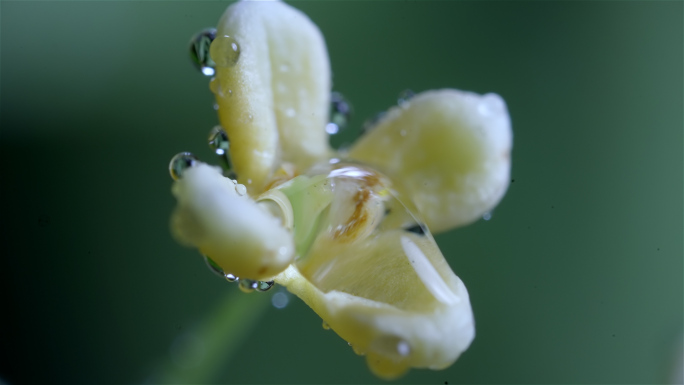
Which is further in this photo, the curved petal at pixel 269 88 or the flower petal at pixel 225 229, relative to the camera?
the curved petal at pixel 269 88

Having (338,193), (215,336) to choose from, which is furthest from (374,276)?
(215,336)

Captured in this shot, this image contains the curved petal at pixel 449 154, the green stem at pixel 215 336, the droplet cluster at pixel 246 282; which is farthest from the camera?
the green stem at pixel 215 336

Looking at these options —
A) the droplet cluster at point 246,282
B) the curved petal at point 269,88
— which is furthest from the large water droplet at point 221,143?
the droplet cluster at point 246,282

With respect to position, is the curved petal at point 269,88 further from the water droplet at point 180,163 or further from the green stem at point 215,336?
the green stem at point 215,336

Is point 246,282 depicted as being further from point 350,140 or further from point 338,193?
point 350,140

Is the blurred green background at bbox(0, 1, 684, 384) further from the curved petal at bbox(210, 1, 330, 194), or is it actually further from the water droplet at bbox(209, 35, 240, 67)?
the water droplet at bbox(209, 35, 240, 67)

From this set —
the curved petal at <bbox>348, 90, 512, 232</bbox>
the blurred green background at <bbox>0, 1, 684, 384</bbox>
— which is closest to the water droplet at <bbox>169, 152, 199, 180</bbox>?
the curved petal at <bbox>348, 90, 512, 232</bbox>
